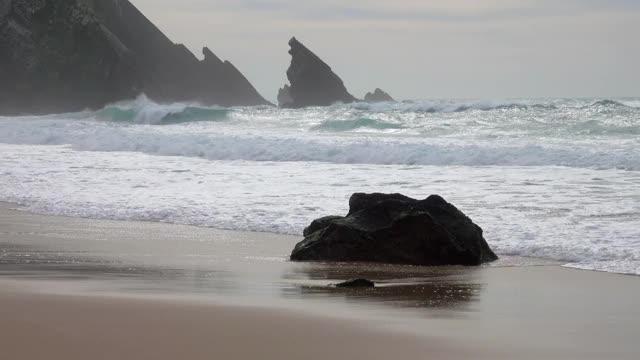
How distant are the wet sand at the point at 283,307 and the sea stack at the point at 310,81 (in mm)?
74034

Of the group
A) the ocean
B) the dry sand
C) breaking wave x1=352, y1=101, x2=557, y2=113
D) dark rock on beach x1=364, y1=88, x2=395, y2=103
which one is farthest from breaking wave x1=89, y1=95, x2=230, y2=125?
dark rock on beach x1=364, y1=88, x2=395, y2=103

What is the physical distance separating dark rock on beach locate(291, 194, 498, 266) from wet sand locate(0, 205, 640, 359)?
24 cm

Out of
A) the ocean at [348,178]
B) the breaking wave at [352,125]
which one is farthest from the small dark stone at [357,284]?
the breaking wave at [352,125]

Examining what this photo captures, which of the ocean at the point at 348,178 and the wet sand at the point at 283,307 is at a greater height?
the ocean at the point at 348,178

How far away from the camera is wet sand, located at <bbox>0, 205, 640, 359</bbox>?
5.29 metres

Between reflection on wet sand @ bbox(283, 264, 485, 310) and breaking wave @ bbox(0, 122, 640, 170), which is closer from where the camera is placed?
reflection on wet sand @ bbox(283, 264, 485, 310)

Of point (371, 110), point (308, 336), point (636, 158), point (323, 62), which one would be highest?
point (323, 62)

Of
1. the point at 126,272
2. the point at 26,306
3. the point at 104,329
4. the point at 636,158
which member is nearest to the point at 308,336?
the point at 104,329

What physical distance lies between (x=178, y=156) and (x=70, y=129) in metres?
8.90

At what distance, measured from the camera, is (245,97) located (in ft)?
325

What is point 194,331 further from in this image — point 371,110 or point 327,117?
point 371,110

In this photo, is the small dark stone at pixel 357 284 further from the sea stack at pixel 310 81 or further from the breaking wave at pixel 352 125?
the sea stack at pixel 310 81

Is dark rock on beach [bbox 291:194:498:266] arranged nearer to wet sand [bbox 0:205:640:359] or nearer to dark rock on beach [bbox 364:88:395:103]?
wet sand [bbox 0:205:640:359]

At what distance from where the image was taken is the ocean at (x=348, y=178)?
37.2 ft
